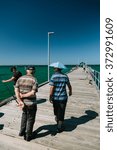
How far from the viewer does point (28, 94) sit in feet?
14.6

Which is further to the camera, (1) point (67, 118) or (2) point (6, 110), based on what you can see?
(2) point (6, 110)

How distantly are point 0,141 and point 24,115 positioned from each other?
0.83 metres

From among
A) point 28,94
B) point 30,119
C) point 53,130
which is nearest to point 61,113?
point 53,130

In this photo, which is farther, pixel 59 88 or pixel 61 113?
pixel 61 113

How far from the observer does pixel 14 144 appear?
4461 mm

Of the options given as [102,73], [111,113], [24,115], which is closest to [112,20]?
[102,73]

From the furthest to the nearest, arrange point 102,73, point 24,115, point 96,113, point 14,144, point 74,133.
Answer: point 96,113 < point 74,133 < point 24,115 < point 14,144 < point 102,73

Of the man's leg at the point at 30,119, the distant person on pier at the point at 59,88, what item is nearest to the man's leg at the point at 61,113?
the distant person on pier at the point at 59,88

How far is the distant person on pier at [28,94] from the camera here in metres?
4.46

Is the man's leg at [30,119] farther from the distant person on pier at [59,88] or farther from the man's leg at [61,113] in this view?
the man's leg at [61,113]

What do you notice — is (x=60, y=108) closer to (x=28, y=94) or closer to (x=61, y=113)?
(x=61, y=113)

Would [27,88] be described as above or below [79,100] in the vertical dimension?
above

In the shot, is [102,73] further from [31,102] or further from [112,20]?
[31,102]

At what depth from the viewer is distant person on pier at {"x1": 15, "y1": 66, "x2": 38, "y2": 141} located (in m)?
4.46
